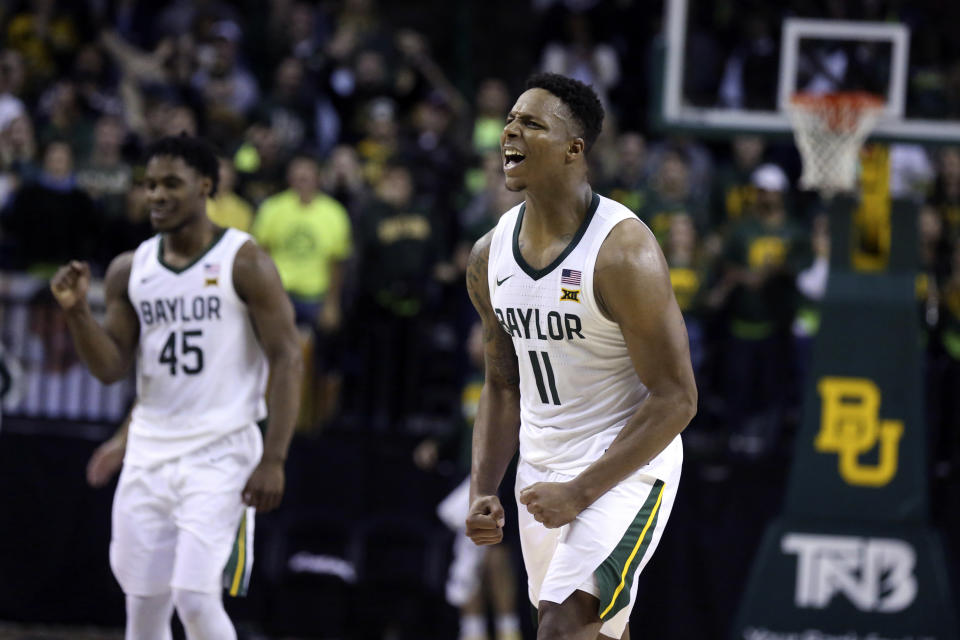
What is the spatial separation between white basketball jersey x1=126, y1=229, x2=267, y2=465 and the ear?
1.94 m

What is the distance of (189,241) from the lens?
6012 millimetres

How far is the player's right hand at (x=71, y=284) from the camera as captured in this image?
5.56m

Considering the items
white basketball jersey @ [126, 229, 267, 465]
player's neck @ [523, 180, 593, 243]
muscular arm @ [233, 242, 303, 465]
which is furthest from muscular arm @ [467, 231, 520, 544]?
white basketball jersey @ [126, 229, 267, 465]

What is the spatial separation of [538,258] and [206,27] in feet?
32.9

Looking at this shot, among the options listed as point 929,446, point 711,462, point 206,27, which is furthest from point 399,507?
point 206,27

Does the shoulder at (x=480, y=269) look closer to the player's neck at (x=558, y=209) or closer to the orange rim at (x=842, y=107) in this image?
the player's neck at (x=558, y=209)

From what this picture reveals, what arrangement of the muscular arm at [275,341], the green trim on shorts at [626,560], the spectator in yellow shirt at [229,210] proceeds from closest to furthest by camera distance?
the green trim on shorts at [626,560]
the muscular arm at [275,341]
the spectator in yellow shirt at [229,210]

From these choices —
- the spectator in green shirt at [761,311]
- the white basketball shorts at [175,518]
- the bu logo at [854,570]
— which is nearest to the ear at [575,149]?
the white basketball shorts at [175,518]

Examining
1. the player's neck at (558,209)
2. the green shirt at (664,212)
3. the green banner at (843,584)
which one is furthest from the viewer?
the green shirt at (664,212)

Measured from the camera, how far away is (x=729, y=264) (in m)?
10.6

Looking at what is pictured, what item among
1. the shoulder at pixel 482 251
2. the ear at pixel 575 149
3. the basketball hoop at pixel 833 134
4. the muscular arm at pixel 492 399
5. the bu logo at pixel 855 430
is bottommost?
the bu logo at pixel 855 430

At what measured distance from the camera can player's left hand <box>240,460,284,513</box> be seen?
5816 mm

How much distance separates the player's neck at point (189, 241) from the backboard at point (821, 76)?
4.18m

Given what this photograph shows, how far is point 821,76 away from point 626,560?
5663mm
